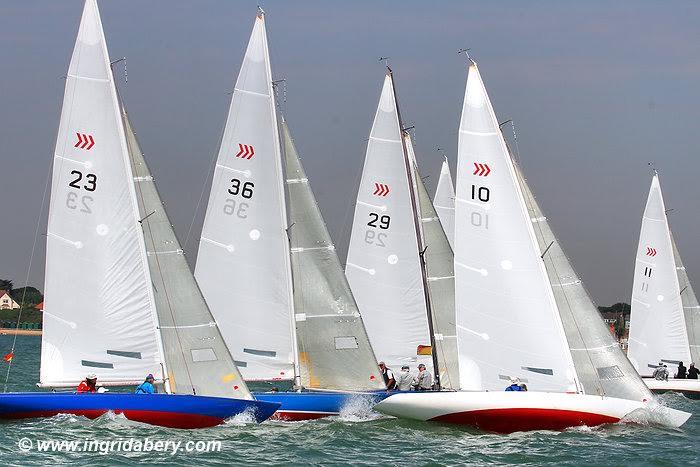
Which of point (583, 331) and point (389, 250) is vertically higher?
Result: point (389, 250)

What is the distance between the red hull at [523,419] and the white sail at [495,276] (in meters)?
1.22

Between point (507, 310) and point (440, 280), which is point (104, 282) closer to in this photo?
point (507, 310)

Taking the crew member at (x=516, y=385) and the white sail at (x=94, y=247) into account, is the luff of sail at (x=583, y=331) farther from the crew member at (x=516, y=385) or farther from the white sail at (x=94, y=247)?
the white sail at (x=94, y=247)

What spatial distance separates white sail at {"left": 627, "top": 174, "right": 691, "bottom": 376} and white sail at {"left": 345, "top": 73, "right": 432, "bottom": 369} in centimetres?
2059

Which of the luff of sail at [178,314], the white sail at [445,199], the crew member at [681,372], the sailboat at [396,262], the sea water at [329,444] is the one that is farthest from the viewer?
the crew member at [681,372]

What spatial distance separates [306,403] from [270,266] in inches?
161

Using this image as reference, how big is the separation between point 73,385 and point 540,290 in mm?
10863

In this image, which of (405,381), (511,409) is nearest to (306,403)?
(405,381)

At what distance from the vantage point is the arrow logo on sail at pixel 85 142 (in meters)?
28.6

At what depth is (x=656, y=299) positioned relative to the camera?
54.8 m

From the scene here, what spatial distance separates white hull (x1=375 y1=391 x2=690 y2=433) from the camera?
28.5 m

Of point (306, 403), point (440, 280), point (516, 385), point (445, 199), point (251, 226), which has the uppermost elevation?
point (445, 199)

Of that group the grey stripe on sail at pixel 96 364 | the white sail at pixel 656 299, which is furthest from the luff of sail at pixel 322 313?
the white sail at pixel 656 299

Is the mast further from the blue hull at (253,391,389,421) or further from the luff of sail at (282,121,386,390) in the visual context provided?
the blue hull at (253,391,389,421)
